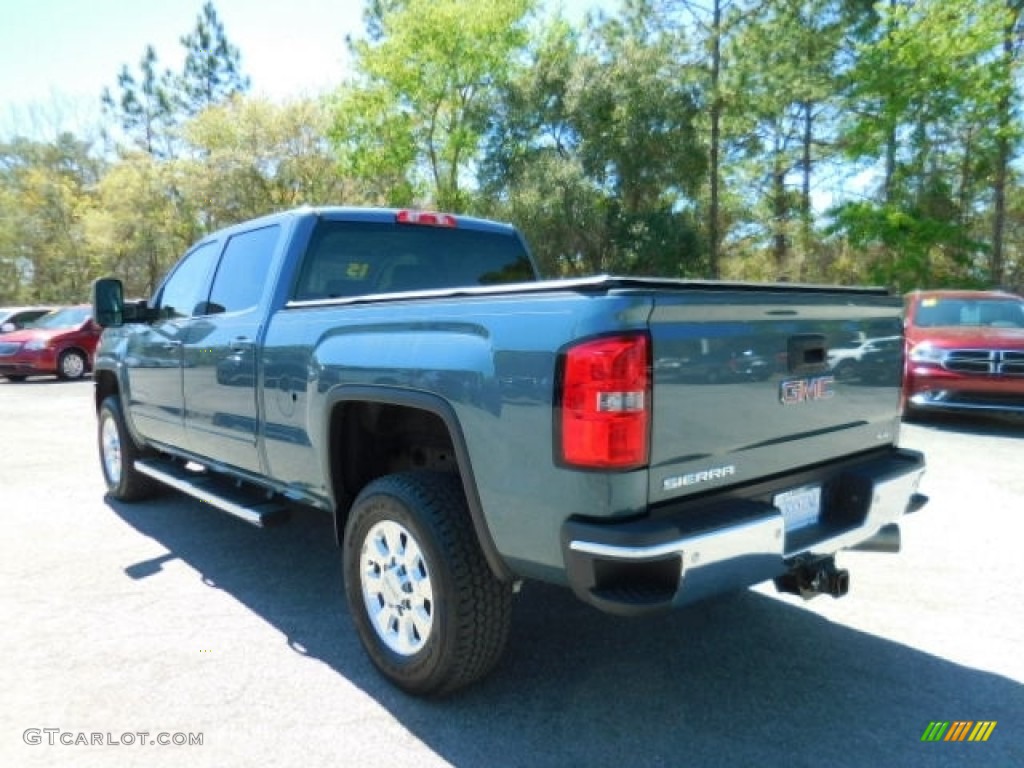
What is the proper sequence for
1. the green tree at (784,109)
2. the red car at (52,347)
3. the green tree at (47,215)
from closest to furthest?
the red car at (52,347) → the green tree at (784,109) → the green tree at (47,215)

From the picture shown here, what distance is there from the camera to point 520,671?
3033 mm

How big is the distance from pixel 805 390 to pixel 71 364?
16.9 metres

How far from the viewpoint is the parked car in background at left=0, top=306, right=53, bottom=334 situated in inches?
667

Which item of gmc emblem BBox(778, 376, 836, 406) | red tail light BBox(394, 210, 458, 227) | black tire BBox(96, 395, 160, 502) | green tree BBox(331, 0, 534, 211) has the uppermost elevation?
green tree BBox(331, 0, 534, 211)

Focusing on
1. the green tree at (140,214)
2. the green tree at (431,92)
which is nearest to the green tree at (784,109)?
the green tree at (431,92)

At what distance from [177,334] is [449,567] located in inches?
115

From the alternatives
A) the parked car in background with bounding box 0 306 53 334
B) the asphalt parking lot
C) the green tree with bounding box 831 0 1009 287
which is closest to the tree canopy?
the green tree with bounding box 831 0 1009 287

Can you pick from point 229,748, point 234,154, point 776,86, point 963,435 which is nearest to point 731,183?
point 776,86

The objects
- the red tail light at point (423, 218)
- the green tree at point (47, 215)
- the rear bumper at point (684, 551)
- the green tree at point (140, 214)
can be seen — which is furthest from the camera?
the green tree at point (47, 215)

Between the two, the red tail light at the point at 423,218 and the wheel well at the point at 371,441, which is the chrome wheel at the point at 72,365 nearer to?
the red tail light at the point at 423,218

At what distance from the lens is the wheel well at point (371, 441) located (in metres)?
3.19

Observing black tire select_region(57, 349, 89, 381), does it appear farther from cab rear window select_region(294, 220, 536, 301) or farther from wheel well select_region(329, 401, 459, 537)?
wheel well select_region(329, 401, 459, 537)

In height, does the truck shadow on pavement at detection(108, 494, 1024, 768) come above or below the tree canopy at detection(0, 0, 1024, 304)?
below

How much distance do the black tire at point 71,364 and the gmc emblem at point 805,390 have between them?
659 inches
